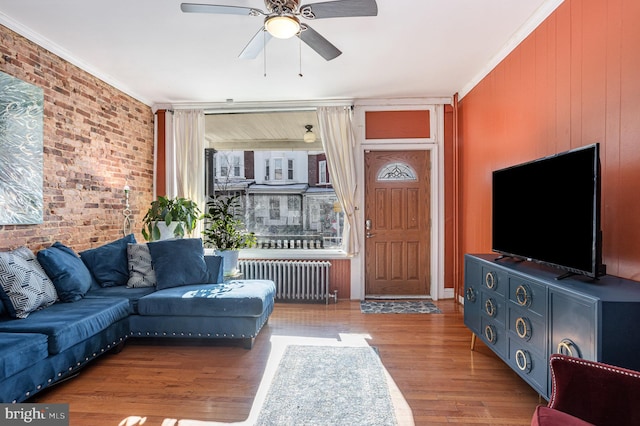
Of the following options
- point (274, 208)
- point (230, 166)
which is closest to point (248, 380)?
point (274, 208)

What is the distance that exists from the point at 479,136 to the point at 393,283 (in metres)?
2.24

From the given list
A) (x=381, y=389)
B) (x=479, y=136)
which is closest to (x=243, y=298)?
(x=381, y=389)

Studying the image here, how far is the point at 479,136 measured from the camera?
Answer: 3.97 m

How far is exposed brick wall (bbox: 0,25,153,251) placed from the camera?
3.11 metres

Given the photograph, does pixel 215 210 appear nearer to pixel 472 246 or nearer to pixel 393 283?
pixel 393 283

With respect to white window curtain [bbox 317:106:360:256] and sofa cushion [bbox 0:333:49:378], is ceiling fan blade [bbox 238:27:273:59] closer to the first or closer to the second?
white window curtain [bbox 317:106:360:256]

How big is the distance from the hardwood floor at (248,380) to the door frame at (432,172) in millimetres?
1175

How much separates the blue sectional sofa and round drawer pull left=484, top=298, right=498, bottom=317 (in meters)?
1.88

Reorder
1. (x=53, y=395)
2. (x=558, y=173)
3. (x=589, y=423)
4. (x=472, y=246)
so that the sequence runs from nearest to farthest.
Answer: (x=589, y=423), (x=558, y=173), (x=53, y=395), (x=472, y=246)

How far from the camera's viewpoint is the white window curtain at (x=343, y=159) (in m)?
4.74

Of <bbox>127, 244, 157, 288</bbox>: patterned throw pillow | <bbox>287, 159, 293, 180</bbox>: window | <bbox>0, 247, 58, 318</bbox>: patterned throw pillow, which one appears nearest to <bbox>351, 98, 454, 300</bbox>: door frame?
<bbox>287, 159, 293, 180</bbox>: window

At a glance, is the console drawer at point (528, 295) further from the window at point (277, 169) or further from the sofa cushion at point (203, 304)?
the window at point (277, 169)

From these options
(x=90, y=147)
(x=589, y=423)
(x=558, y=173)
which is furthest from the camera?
(x=90, y=147)

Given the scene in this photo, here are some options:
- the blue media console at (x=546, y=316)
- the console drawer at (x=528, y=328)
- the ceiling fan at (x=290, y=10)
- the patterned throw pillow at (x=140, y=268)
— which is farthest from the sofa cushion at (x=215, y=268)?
the console drawer at (x=528, y=328)
